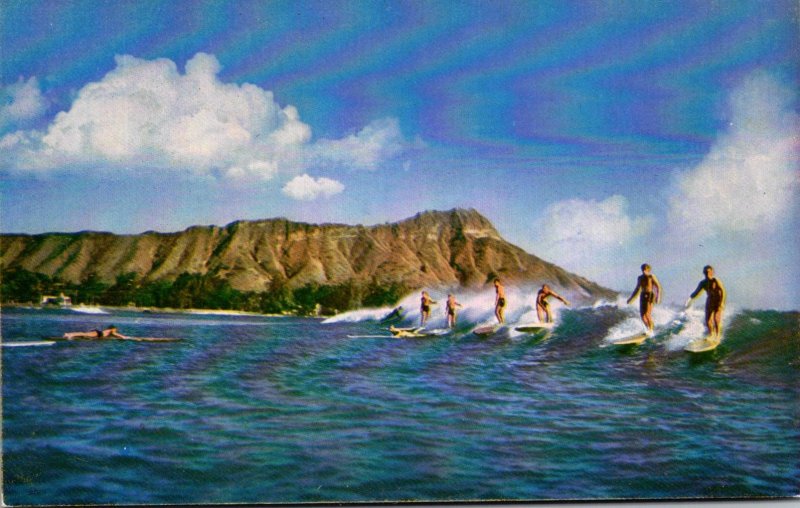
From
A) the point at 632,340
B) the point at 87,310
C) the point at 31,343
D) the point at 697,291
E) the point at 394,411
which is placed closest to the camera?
the point at 394,411

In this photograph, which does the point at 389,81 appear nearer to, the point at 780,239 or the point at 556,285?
the point at 556,285

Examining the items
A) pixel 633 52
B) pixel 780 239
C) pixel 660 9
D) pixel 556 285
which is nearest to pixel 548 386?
pixel 556 285

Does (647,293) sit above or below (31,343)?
above

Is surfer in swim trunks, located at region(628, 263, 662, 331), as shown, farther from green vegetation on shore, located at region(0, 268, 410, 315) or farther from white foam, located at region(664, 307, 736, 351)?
green vegetation on shore, located at region(0, 268, 410, 315)

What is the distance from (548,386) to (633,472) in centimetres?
87

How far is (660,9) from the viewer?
5.63 metres

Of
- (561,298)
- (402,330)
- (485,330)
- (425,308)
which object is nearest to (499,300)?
(485,330)

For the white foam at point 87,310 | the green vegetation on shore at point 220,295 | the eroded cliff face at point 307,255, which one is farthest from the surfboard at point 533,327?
the white foam at point 87,310

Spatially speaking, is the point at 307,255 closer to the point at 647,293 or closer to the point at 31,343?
the point at 31,343

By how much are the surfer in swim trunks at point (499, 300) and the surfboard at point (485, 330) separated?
0.07 meters

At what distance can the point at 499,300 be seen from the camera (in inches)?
237

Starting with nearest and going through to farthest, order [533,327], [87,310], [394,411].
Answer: [394,411]
[533,327]
[87,310]

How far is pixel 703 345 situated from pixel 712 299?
372mm

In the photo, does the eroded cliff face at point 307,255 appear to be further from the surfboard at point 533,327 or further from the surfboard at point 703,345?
the surfboard at point 703,345
